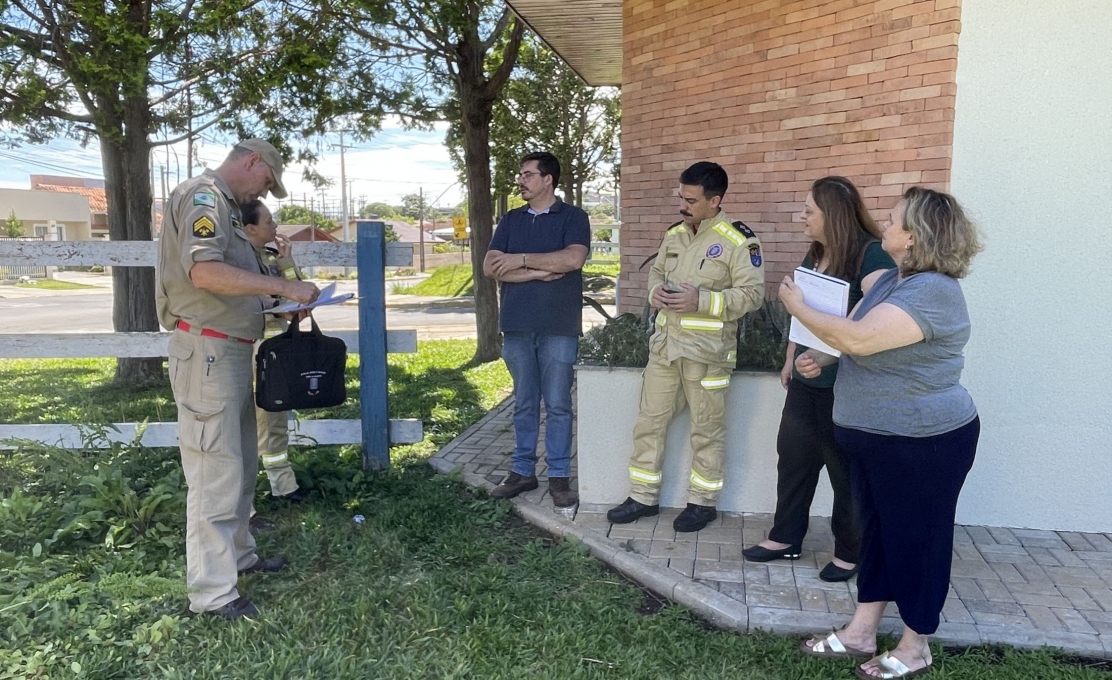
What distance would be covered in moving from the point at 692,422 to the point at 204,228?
2477mm

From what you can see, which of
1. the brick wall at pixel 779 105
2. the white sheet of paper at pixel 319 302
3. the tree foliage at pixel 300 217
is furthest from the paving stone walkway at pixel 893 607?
the tree foliage at pixel 300 217

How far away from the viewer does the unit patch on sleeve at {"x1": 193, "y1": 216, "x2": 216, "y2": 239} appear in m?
3.03

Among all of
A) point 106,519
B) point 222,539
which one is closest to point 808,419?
point 222,539

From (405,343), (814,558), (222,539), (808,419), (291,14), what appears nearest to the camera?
(222,539)

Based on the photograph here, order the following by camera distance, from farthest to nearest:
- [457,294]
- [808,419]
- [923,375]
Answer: [457,294], [808,419], [923,375]

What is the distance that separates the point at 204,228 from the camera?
3.04 metres

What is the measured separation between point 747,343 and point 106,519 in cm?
350

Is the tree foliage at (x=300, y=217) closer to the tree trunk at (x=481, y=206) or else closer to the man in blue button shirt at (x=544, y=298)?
the tree trunk at (x=481, y=206)

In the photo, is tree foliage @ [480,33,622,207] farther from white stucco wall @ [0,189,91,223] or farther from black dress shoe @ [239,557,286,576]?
white stucco wall @ [0,189,91,223]

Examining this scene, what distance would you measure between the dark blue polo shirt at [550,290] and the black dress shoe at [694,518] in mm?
1126

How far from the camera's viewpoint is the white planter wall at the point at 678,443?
4262 millimetres

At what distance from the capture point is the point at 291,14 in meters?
8.58

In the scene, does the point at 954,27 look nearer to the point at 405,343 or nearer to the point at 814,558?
the point at 814,558

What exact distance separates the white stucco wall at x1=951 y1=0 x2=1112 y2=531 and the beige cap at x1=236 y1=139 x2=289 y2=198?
10.9ft
